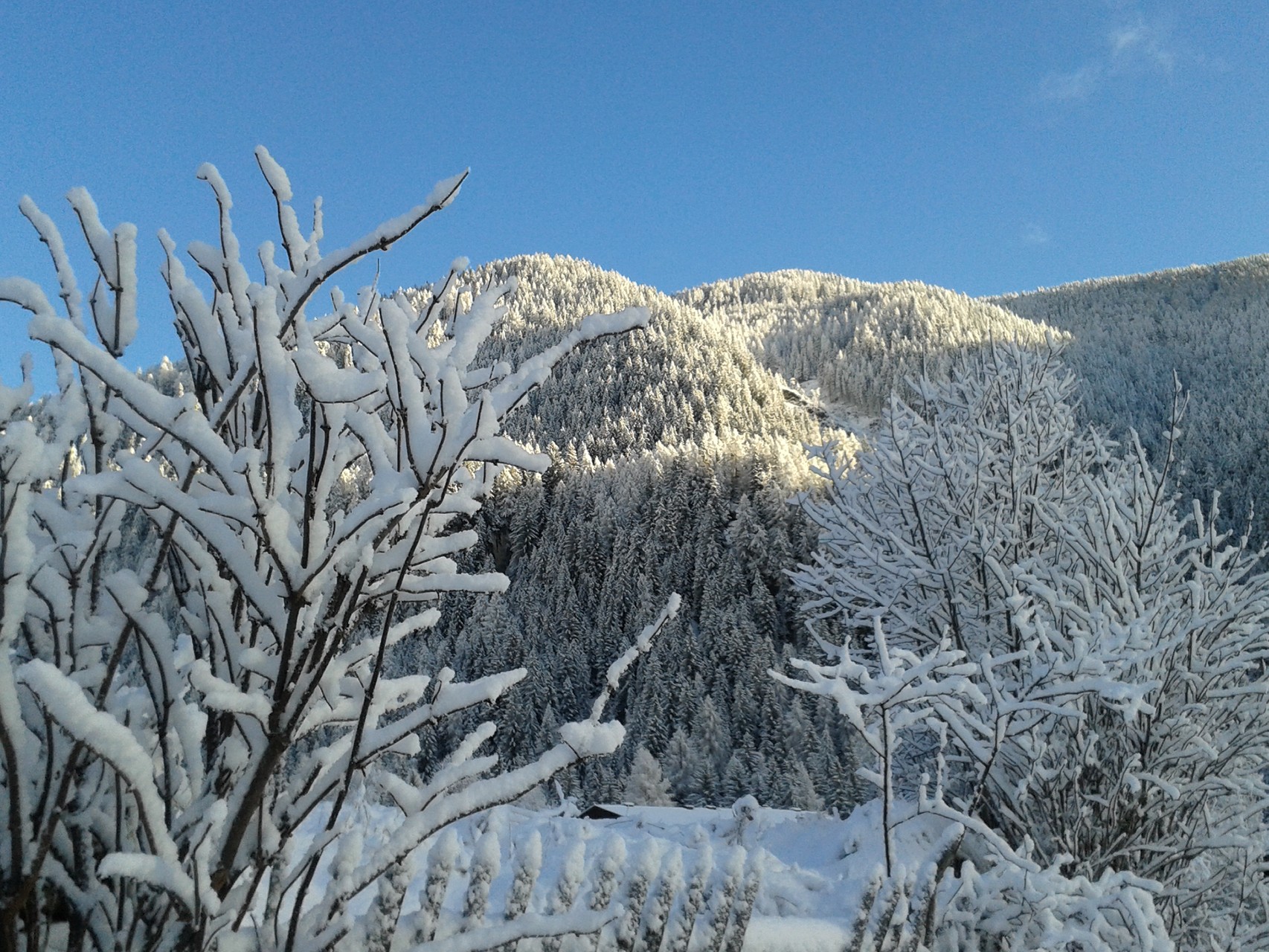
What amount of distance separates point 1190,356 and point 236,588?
114284 mm

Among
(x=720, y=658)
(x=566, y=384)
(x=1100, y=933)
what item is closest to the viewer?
(x=1100, y=933)

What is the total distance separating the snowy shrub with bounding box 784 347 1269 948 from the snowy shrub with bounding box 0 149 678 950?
1.99 m

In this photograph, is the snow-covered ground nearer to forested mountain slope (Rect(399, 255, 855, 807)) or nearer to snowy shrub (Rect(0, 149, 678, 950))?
snowy shrub (Rect(0, 149, 678, 950))

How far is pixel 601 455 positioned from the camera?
75.9 m

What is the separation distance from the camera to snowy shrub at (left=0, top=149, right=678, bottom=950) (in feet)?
3.12

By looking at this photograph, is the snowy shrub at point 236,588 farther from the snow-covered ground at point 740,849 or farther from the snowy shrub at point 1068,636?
the snowy shrub at point 1068,636

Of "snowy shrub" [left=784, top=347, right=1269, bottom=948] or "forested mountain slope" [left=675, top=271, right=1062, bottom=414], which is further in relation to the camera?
"forested mountain slope" [left=675, top=271, right=1062, bottom=414]

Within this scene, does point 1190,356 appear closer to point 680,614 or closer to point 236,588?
point 680,614

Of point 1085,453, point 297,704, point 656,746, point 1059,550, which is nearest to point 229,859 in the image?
point 297,704

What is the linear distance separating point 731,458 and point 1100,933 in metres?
50.2

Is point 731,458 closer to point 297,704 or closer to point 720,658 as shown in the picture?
point 720,658

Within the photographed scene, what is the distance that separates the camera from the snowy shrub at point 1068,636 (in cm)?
394

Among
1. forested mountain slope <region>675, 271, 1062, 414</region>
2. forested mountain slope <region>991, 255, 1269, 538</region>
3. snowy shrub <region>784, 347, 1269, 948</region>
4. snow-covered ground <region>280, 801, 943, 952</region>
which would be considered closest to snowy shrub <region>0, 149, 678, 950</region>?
snow-covered ground <region>280, 801, 943, 952</region>

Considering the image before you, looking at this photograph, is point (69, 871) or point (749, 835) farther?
point (749, 835)
